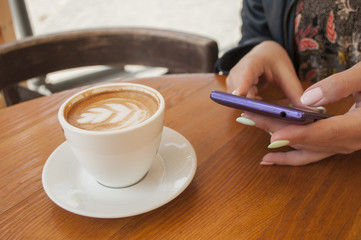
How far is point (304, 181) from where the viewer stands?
518 millimetres

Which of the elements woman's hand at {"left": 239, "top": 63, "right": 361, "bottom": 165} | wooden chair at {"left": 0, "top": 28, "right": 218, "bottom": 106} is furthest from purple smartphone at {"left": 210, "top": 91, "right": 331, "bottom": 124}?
wooden chair at {"left": 0, "top": 28, "right": 218, "bottom": 106}

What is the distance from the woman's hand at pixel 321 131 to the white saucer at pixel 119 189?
13cm

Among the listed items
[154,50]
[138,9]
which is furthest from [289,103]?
[138,9]

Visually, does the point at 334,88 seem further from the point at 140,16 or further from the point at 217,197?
the point at 140,16

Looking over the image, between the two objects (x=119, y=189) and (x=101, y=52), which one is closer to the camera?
(x=119, y=189)

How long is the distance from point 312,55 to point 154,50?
0.45 m

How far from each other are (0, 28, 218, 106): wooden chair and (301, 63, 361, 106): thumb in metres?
0.43

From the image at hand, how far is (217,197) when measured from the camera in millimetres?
492

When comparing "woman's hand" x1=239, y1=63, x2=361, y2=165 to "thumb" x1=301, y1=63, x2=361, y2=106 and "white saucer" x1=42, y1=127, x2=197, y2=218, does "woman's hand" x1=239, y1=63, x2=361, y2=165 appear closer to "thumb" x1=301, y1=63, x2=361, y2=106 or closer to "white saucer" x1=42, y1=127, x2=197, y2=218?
"thumb" x1=301, y1=63, x2=361, y2=106

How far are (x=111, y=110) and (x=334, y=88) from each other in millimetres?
352

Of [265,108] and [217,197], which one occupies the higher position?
[265,108]

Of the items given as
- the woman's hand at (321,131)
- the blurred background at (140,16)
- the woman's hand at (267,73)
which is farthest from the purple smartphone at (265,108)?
the blurred background at (140,16)

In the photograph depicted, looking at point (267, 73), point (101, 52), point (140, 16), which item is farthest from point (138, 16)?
point (267, 73)

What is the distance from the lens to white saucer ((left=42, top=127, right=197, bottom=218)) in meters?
0.44
